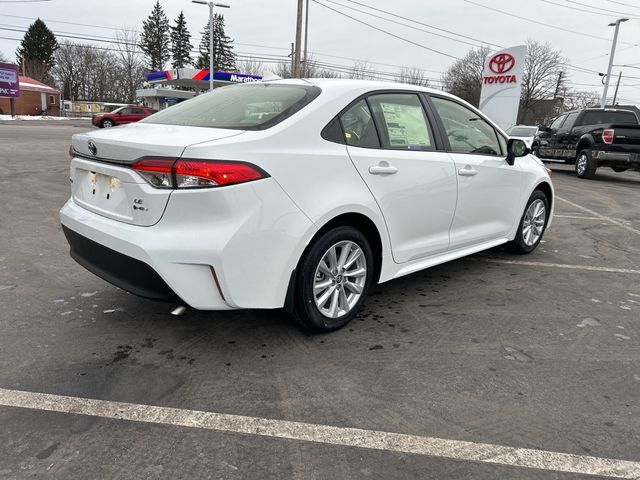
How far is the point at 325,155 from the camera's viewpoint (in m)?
3.12

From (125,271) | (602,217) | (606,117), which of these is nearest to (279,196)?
(125,271)

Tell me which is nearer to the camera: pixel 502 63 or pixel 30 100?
pixel 502 63

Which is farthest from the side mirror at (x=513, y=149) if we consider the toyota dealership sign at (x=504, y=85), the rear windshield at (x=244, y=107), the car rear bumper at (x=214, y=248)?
the toyota dealership sign at (x=504, y=85)

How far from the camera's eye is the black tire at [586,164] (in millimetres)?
13461

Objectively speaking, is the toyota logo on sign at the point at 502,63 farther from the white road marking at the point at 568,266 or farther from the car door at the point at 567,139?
the white road marking at the point at 568,266

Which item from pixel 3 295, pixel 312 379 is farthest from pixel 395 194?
pixel 3 295

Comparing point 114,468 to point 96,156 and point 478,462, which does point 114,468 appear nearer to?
point 478,462

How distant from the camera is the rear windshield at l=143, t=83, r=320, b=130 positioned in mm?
3121

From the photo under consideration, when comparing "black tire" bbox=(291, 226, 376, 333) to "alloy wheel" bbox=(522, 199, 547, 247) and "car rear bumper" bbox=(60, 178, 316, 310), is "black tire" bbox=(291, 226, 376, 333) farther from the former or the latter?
"alloy wheel" bbox=(522, 199, 547, 247)

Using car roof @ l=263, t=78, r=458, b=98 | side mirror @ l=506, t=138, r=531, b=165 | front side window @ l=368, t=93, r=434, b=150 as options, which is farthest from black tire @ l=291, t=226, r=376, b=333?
side mirror @ l=506, t=138, r=531, b=165

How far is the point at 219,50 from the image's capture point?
269 feet

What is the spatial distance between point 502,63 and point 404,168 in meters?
21.0

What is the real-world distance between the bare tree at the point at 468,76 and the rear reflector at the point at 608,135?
46.6 m

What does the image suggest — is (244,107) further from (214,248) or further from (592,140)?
(592,140)
